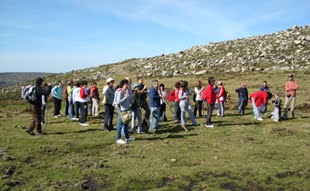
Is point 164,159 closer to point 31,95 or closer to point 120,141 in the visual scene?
point 120,141

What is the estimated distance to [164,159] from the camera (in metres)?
12.5

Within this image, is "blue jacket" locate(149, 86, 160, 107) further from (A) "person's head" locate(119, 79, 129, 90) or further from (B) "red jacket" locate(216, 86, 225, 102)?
(B) "red jacket" locate(216, 86, 225, 102)

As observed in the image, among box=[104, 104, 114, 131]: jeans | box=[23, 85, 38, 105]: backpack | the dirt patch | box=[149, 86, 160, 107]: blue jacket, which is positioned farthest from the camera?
box=[104, 104, 114, 131]: jeans

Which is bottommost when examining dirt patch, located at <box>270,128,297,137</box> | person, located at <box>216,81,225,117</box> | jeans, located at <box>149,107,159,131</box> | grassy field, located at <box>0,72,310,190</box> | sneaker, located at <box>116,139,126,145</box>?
grassy field, located at <box>0,72,310,190</box>

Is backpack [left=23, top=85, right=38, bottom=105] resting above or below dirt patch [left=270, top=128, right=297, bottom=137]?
above

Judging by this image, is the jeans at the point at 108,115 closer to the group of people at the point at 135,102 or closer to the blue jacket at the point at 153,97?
the group of people at the point at 135,102

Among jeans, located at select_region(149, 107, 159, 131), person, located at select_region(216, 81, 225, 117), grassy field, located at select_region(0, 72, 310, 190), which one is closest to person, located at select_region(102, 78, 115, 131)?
grassy field, located at select_region(0, 72, 310, 190)

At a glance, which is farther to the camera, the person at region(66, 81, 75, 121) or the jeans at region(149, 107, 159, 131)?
the person at region(66, 81, 75, 121)

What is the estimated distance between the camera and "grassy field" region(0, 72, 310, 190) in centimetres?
1020

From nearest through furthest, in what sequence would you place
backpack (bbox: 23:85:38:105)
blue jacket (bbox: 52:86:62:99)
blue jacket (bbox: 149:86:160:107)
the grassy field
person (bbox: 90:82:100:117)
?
the grassy field, backpack (bbox: 23:85:38:105), blue jacket (bbox: 149:86:160:107), blue jacket (bbox: 52:86:62:99), person (bbox: 90:82:100:117)

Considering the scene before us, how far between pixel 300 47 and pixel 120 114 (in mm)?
59188

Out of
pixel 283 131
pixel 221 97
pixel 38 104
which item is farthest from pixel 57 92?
pixel 283 131

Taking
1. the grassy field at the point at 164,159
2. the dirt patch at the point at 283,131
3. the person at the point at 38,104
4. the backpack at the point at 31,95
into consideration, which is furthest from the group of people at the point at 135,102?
the dirt patch at the point at 283,131

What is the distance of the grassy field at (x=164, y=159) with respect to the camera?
10.2m
